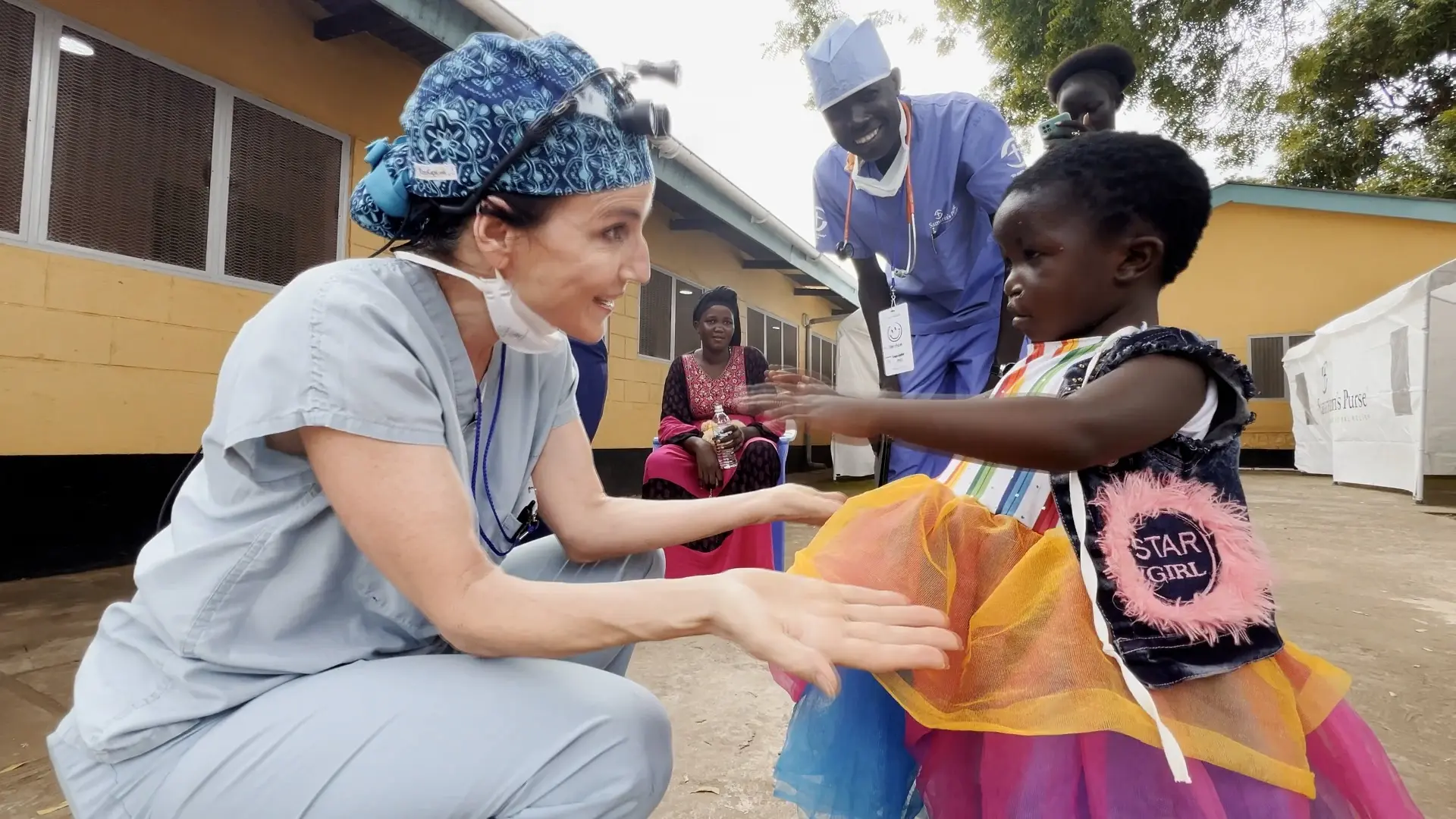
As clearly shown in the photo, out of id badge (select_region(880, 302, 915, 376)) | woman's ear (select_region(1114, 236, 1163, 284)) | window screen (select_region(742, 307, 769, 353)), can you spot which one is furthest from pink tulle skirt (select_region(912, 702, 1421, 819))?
window screen (select_region(742, 307, 769, 353))

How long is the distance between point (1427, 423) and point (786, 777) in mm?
9028

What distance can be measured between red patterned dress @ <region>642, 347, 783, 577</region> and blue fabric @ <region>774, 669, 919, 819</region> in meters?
1.89

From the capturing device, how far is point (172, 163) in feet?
12.4

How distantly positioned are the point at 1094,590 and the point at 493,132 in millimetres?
1003

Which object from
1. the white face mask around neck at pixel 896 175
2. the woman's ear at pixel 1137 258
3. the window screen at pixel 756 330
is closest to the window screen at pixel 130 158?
the white face mask around neck at pixel 896 175

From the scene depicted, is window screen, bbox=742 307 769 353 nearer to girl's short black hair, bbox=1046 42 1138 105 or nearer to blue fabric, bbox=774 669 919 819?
girl's short black hair, bbox=1046 42 1138 105

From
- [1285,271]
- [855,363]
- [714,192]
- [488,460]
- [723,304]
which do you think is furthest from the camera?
[1285,271]

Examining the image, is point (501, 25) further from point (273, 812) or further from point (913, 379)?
point (273, 812)

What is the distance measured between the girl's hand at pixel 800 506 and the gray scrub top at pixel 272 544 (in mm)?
603

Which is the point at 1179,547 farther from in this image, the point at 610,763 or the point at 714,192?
the point at 714,192

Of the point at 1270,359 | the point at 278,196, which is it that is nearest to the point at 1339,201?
the point at 1270,359

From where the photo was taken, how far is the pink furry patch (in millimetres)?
941

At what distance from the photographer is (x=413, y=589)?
88cm

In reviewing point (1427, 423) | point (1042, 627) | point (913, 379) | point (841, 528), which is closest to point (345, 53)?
point (913, 379)
